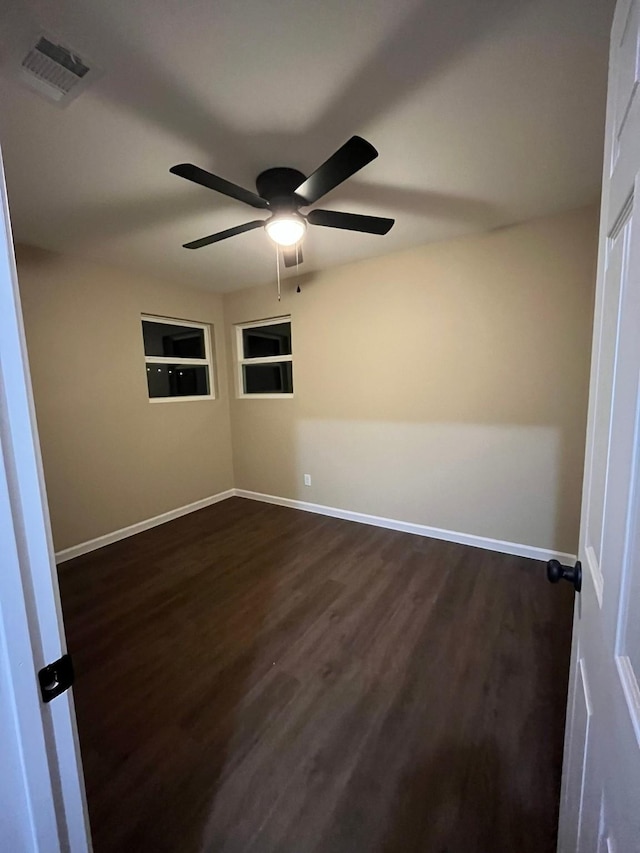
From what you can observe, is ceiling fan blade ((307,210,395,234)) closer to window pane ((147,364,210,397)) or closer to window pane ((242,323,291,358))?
window pane ((242,323,291,358))

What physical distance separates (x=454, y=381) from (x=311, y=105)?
2.09 m

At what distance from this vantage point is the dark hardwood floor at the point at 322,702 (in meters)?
1.13

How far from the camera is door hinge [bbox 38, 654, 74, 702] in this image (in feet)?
1.92

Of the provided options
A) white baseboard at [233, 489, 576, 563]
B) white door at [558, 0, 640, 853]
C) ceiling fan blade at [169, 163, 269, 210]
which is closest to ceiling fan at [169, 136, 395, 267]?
ceiling fan blade at [169, 163, 269, 210]

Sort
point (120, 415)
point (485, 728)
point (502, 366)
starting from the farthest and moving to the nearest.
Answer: point (120, 415) < point (502, 366) < point (485, 728)

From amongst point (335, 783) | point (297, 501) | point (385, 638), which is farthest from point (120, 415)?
point (335, 783)

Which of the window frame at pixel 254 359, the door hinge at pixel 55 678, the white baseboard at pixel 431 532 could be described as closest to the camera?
the door hinge at pixel 55 678

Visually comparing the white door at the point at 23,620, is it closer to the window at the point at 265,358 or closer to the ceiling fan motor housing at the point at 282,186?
the ceiling fan motor housing at the point at 282,186

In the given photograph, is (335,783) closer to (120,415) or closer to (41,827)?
(41,827)

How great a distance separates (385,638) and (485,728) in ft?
1.97

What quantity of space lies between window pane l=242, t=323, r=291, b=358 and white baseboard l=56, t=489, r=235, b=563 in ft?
5.93

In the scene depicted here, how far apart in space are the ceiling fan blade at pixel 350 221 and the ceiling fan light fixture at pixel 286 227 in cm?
7

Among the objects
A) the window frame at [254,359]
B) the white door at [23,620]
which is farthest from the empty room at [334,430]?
the window frame at [254,359]

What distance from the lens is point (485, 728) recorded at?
4.64ft
